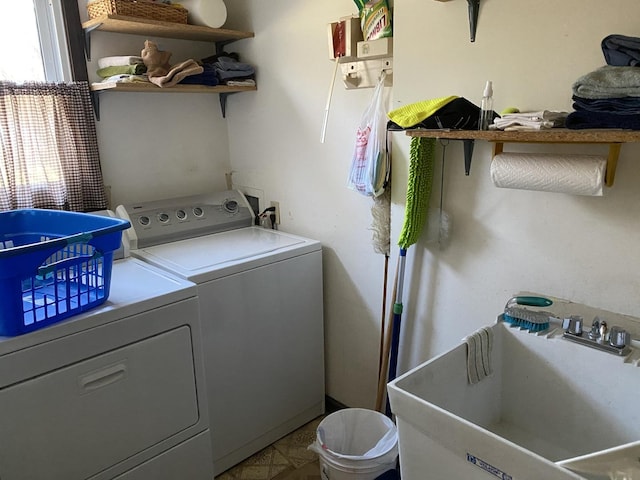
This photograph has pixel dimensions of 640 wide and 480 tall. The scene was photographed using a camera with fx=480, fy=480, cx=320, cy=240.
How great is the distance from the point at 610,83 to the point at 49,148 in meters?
2.08

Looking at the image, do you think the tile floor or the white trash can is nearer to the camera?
the white trash can

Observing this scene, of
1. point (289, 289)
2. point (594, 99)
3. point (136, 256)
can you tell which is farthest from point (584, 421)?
point (136, 256)

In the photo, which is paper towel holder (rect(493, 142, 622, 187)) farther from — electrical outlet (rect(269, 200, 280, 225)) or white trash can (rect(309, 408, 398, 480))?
electrical outlet (rect(269, 200, 280, 225))

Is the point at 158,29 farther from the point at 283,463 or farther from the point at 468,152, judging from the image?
the point at 283,463

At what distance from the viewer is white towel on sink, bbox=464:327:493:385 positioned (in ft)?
4.31

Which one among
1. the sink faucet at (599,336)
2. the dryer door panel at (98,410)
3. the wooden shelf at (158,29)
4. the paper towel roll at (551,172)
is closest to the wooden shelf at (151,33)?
the wooden shelf at (158,29)

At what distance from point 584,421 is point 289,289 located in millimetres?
1224

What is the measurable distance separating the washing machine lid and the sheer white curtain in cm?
40

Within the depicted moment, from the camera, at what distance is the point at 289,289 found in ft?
7.01

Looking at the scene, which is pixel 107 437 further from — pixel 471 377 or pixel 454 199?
pixel 454 199

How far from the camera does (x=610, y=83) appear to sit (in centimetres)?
108

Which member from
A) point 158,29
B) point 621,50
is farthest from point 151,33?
point 621,50

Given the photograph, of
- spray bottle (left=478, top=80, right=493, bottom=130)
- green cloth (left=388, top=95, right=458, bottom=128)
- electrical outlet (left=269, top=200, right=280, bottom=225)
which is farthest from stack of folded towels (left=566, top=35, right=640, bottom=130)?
electrical outlet (left=269, top=200, right=280, bottom=225)

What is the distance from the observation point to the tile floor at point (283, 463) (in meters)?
2.07
